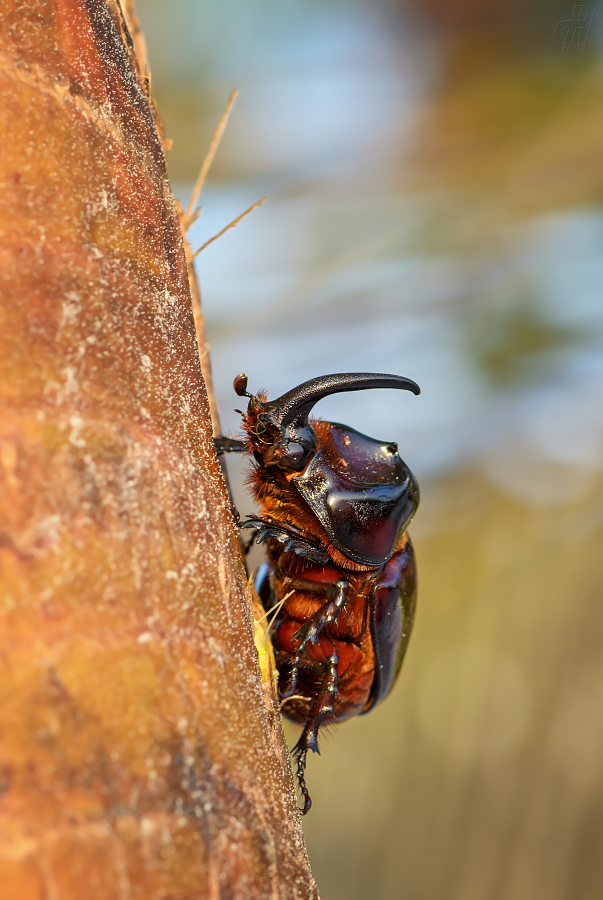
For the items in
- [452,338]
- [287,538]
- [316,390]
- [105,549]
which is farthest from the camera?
[452,338]

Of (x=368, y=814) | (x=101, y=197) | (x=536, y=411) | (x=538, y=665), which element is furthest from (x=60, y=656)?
(x=536, y=411)

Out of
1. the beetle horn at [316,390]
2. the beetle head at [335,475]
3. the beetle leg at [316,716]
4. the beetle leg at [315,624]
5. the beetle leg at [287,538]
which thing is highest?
the beetle horn at [316,390]

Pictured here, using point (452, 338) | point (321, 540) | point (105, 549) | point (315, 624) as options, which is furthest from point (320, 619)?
point (452, 338)

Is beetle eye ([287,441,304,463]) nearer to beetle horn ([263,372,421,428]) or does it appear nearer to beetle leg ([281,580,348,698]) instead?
beetle horn ([263,372,421,428])

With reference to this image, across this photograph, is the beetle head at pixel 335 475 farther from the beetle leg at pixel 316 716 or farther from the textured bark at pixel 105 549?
the textured bark at pixel 105 549

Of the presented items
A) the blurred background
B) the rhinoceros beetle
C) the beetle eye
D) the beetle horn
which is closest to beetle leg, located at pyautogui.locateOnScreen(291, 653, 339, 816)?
the rhinoceros beetle

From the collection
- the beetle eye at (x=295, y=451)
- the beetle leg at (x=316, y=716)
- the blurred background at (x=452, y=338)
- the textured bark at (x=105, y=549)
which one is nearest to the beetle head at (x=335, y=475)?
the beetle eye at (x=295, y=451)

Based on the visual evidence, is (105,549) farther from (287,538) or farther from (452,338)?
(452,338)
